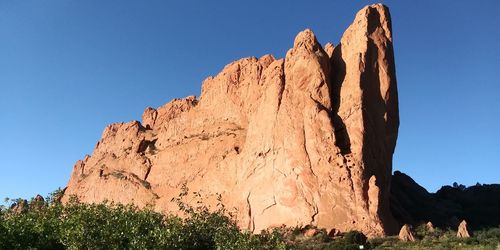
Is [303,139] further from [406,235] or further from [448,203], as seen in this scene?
[448,203]

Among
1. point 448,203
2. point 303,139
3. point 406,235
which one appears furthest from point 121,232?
point 448,203

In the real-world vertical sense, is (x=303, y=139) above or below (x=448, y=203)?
below

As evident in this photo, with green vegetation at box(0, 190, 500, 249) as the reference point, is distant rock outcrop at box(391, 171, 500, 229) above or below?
above

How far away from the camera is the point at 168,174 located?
303 ft

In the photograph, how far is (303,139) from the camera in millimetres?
65562

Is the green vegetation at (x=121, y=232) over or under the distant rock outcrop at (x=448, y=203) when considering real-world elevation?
under

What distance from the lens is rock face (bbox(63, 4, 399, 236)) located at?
198ft

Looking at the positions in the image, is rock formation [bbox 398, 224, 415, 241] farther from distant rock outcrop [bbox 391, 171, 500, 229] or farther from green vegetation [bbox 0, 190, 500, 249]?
green vegetation [bbox 0, 190, 500, 249]

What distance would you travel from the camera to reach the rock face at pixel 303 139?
198 feet

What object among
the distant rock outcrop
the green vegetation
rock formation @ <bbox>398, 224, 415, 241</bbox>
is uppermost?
the distant rock outcrop

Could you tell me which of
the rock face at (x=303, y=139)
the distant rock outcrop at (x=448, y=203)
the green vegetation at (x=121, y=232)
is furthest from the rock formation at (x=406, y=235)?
the green vegetation at (x=121, y=232)

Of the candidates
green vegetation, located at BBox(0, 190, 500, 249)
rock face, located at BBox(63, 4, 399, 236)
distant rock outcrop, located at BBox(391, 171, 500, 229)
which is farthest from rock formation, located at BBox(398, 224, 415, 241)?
green vegetation, located at BBox(0, 190, 500, 249)

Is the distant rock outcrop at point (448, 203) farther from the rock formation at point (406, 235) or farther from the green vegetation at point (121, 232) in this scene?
the green vegetation at point (121, 232)

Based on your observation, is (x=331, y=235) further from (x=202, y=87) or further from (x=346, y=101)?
(x=202, y=87)
